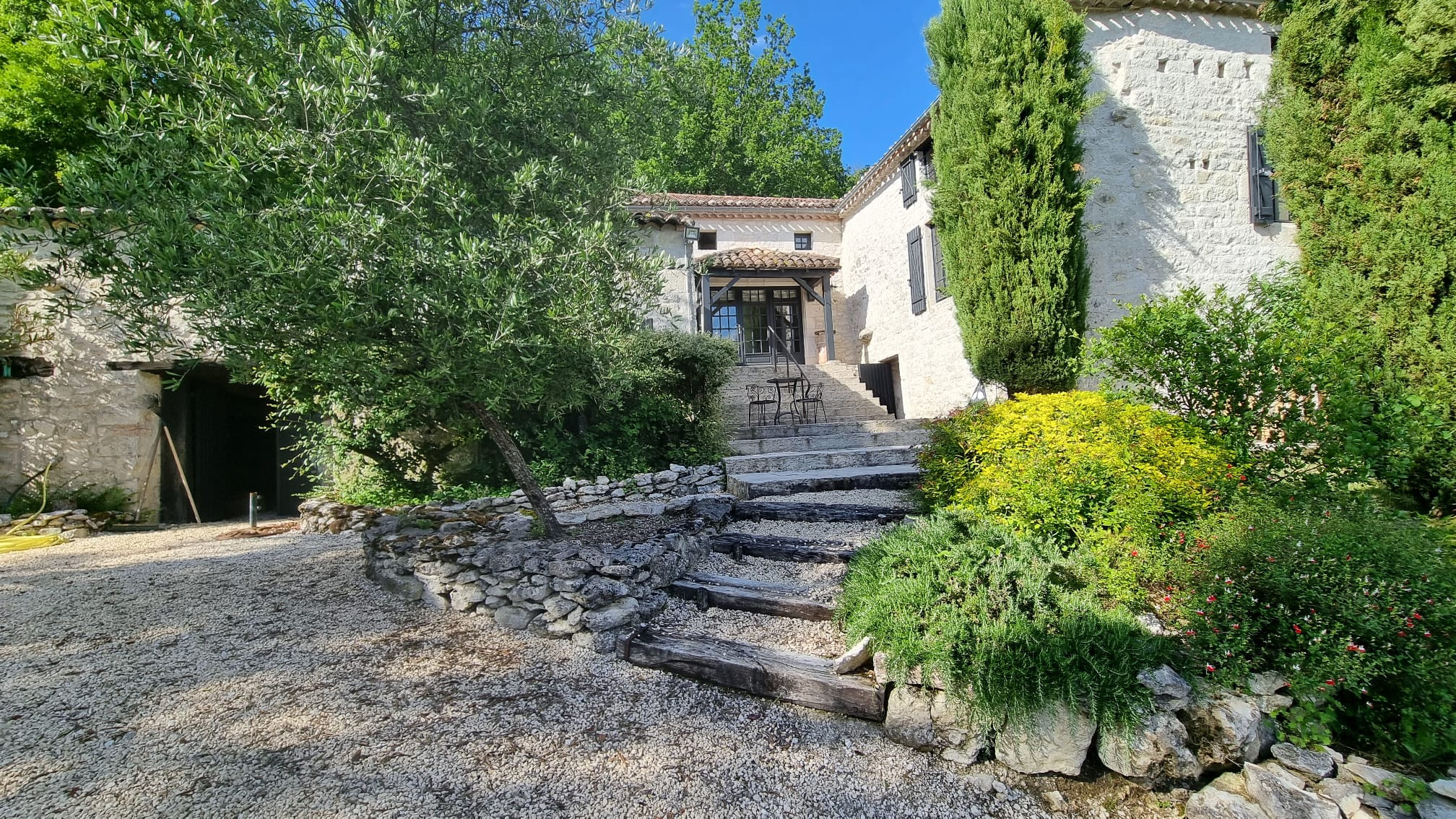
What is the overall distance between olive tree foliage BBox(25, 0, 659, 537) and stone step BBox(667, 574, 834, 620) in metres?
1.74

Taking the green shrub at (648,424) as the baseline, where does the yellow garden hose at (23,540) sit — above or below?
below

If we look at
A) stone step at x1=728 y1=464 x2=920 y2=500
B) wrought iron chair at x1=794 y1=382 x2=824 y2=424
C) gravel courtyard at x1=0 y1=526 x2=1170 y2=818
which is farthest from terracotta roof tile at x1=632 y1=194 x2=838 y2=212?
gravel courtyard at x1=0 y1=526 x2=1170 y2=818

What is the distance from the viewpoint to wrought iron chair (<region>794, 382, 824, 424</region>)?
34.3ft

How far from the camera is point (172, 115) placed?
321 centimetres

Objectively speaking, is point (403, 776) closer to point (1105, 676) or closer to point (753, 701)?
point (753, 701)

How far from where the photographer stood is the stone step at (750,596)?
12.4 feet

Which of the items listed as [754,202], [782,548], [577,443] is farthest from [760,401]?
[754,202]

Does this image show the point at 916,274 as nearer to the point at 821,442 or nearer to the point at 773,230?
the point at 821,442

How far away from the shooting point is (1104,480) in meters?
3.60

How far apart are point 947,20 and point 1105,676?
9022 millimetres

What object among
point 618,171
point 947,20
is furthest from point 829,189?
point 618,171

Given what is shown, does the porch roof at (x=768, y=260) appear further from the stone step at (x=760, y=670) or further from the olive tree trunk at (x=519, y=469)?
the stone step at (x=760, y=670)

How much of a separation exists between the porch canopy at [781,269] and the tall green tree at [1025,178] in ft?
21.2

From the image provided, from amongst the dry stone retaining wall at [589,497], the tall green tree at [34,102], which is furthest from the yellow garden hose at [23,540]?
the tall green tree at [34,102]
